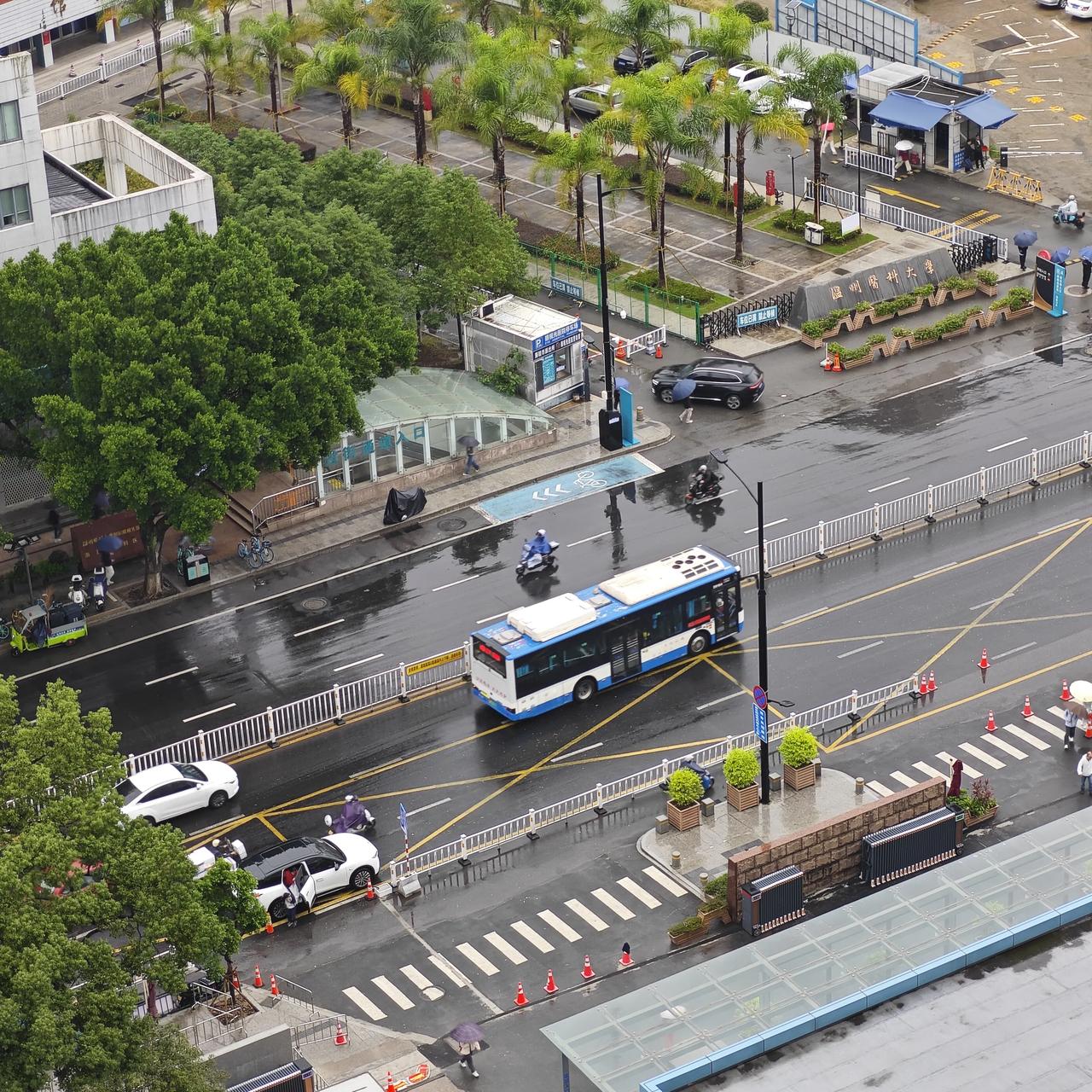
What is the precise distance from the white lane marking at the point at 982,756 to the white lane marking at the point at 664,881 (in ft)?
35.4

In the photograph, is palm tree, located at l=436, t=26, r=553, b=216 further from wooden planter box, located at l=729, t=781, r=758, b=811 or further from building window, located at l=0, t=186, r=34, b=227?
wooden planter box, located at l=729, t=781, r=758, b=811

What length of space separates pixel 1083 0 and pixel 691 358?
2052 inches

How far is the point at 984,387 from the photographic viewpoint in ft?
281

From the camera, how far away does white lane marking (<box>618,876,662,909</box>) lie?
57.3 meters

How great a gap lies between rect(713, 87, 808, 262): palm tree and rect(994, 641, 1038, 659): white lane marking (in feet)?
113

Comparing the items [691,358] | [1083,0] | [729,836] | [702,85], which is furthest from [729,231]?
[729,836]

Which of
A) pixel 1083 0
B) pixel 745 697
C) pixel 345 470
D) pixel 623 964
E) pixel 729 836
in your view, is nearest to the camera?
pixel 623 964

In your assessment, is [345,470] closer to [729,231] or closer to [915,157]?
[729,231]

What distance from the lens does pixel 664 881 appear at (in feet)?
191

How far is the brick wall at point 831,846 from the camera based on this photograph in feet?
183

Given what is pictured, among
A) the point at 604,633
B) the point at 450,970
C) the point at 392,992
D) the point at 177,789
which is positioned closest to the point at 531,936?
the point at 450,970

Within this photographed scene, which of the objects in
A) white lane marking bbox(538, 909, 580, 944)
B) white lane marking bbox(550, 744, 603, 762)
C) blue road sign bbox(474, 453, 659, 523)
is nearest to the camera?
white lane marking bbox(538, 909, 580, 944)

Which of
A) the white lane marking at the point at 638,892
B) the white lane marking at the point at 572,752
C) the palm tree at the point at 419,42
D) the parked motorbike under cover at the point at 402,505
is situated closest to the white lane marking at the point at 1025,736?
the white lane marking at the point at 572,752

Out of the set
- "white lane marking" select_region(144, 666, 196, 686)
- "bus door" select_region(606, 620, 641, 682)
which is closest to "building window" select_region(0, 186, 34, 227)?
"white lane marking" select_region(144, 666, 196, 686)
